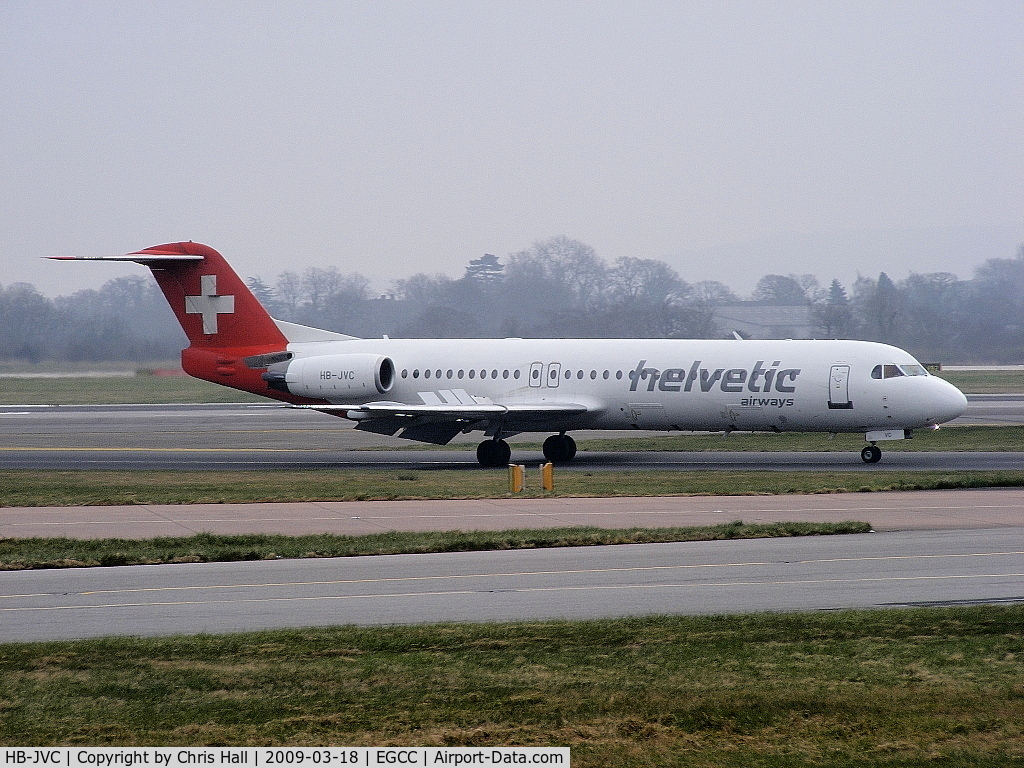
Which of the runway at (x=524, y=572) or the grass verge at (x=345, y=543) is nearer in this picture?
the runway at (x=524, y=572)

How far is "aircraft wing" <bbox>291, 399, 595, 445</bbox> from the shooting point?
32.5 m

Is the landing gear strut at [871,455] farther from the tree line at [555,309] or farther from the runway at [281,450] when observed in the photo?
the tree line at [555,309]

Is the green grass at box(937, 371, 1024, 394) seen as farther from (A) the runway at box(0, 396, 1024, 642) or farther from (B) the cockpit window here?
(A) the runway at box(0, 396, 1024, 642)

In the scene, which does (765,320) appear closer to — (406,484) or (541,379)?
(541,379)

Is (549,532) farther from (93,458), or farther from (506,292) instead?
(506,292)

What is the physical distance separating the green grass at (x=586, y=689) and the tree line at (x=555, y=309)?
5066cm

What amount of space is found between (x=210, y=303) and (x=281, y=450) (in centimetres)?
535

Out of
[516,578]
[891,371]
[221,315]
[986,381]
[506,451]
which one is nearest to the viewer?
[516,578]

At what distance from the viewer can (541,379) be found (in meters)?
34.0

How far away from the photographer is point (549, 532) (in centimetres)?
1875

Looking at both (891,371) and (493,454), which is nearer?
(891,371)

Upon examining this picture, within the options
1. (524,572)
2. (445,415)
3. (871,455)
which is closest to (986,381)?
(871,455)

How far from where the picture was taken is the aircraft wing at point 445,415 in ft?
107

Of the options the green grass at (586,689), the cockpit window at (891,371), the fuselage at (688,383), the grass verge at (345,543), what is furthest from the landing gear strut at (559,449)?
the green grass at (586,689)
